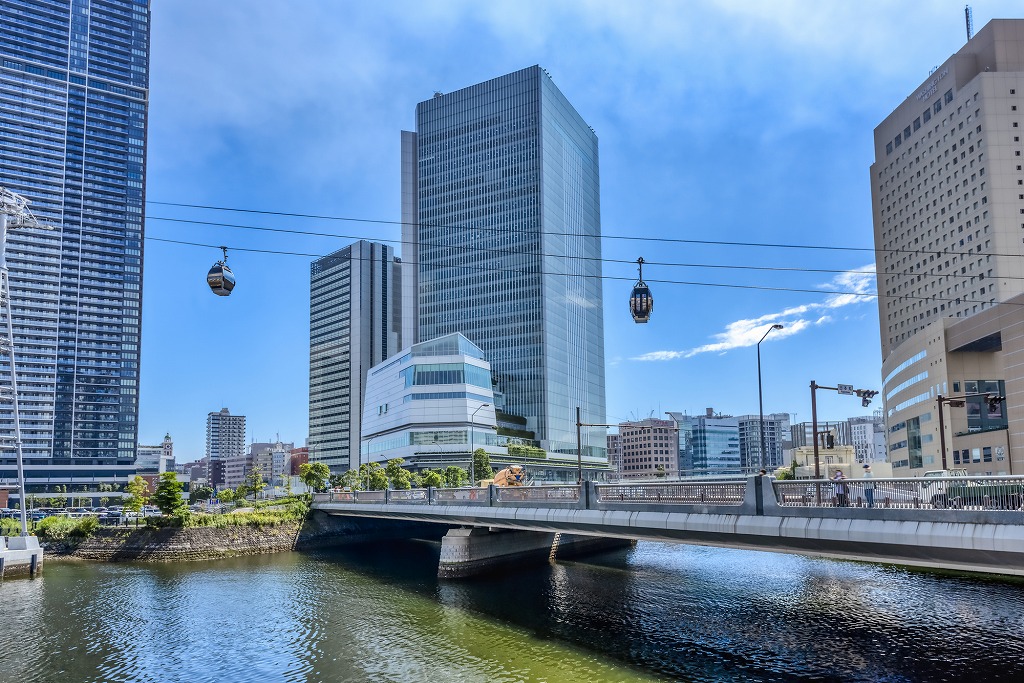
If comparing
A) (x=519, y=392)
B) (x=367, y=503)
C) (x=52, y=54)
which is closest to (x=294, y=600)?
(x=367, y=503)

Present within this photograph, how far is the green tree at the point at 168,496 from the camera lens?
63.4 metres

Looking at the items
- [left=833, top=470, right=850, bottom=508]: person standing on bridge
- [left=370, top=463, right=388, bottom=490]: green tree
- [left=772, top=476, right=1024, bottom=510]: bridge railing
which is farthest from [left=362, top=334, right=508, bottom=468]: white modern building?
[left=833, top=470, right=850, bottom=508]: person standing on bridge

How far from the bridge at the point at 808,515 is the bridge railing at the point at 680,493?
0.05 m

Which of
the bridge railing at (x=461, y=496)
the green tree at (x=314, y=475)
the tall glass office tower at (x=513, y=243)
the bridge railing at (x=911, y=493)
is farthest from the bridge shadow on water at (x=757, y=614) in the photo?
the tall glass office tower at (x=513, y=243)

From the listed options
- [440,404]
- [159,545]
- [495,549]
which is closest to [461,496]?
[495,549]

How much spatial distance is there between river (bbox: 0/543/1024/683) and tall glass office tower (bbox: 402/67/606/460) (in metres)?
117

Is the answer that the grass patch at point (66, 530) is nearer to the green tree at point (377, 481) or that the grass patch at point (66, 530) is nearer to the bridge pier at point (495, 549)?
the green tree at point (377, 481)

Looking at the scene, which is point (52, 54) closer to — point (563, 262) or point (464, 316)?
point (464, 316)

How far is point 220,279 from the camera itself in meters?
27.4

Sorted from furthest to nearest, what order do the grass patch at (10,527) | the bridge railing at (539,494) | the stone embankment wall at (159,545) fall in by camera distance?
the grass patch at (10,527)
the stone embankment wall at (159,545)
the bridge railing at (539,494)

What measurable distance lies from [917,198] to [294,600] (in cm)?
13607

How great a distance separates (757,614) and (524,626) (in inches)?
445

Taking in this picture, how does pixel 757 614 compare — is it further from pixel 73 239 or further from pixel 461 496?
pixel 73 239

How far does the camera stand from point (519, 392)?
6575 inches
